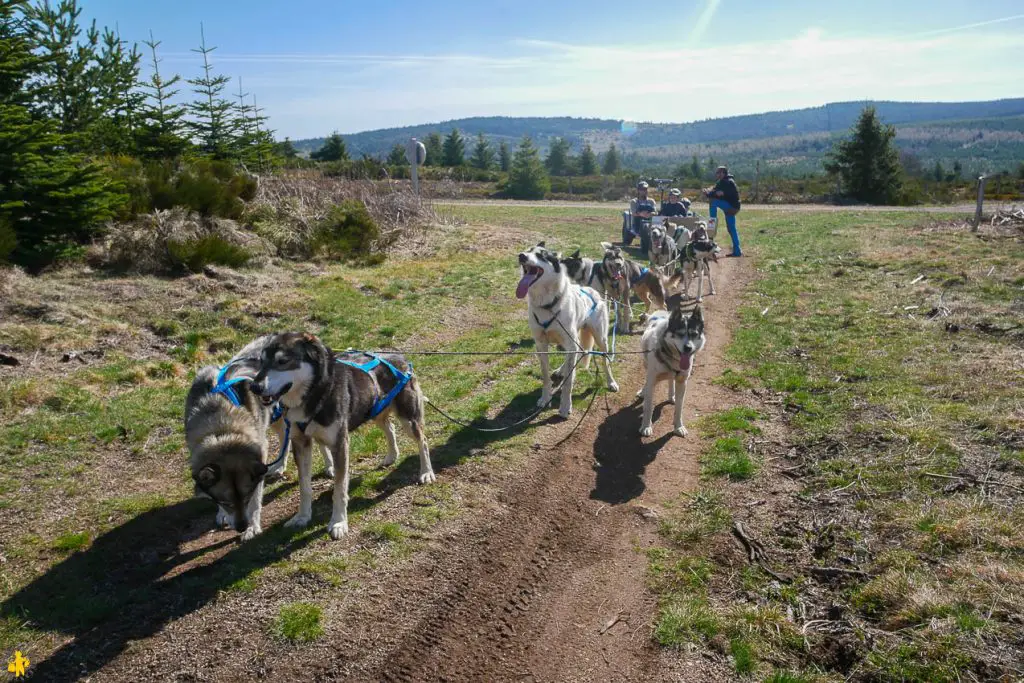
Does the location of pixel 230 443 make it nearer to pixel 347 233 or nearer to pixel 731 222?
pixel 347 233

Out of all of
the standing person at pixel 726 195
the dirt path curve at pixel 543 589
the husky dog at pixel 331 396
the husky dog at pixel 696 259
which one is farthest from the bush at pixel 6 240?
the standing person at pixel 726 195

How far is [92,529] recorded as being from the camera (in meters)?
5.40

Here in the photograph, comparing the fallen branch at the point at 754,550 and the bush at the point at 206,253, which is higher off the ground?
the bush at the point at 206,253

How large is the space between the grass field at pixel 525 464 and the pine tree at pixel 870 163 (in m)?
32.6

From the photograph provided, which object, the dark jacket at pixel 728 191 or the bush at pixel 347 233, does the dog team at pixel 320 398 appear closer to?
the bush at pixel 347 233

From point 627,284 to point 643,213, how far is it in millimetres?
9381

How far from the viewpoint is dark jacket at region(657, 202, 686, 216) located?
21.2 metres

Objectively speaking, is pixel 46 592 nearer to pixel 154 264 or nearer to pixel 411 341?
pixel 411 341

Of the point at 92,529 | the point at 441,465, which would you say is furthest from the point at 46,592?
A: the point at 441,465

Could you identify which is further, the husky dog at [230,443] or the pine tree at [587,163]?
the pine tree at [587,163]

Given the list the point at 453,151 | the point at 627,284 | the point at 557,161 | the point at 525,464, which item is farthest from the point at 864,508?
the point at 557,161

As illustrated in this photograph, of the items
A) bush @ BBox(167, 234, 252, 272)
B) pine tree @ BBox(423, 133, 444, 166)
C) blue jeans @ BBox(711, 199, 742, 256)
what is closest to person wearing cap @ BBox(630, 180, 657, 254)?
blue jeans @ BBox(711, 199, 742, 256)

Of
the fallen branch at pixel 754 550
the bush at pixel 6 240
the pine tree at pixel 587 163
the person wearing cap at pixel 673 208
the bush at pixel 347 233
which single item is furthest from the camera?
the pine tree at pixel 587 163

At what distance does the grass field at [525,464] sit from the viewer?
4.34 metres
